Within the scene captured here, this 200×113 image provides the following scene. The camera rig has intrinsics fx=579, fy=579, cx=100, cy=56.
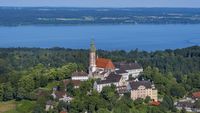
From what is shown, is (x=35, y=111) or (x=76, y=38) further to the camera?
(x=76, y=38)

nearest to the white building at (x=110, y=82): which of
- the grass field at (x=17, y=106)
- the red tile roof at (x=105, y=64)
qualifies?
the red tile roof at (x=105, y=64)

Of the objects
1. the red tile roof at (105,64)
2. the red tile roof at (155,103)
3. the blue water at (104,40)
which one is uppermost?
the red tile roof at (105,64)

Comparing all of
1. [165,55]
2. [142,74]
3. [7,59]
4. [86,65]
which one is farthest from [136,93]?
[7,59]

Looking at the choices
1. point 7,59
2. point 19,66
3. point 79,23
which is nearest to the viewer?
point 19,66

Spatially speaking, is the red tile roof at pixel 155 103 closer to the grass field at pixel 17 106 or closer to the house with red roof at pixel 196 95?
the house with red roof at pixel 196 95

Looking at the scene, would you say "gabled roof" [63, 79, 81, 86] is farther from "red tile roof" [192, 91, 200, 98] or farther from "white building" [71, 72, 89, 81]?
"red tile roof" [192, 91, 200, 98]

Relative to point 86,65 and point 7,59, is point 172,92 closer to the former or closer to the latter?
point 86,65
